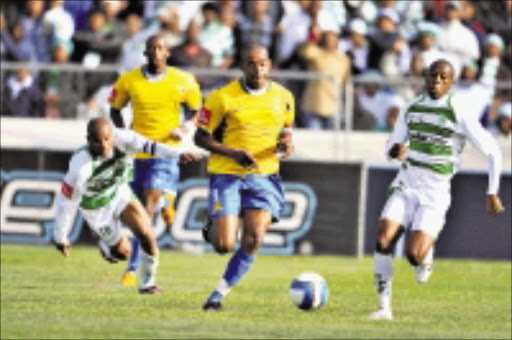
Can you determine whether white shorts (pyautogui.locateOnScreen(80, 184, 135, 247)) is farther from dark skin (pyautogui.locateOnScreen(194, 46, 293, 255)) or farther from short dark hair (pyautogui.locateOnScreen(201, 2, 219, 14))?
short dark hair (pyautogui.locateOnScreen(201, 2, 219, 14))

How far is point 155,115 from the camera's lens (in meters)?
14.7

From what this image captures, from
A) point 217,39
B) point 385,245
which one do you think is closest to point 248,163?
point 385,245

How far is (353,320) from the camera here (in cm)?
1196

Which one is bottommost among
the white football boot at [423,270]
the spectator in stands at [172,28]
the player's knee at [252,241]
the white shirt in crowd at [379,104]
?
the white football boot at [423,270]

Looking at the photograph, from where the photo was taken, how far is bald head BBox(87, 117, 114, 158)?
12156 mm

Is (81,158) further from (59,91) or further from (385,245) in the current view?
(59,91)

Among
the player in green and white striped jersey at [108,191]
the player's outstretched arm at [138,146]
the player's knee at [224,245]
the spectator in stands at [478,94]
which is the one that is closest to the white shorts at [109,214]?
the player in green and white striped jersey at [108,191]

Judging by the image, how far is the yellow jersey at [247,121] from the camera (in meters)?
12.5

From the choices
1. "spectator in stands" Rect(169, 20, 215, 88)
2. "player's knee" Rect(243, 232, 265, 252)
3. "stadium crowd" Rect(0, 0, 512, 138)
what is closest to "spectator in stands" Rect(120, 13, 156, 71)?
"stadium crowd" Rect(0, 0, 512, 138)

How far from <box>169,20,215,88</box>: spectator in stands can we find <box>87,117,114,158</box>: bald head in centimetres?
728

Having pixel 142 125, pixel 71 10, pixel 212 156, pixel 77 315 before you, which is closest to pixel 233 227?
pixel 212 156

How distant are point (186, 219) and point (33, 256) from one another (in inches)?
90.5

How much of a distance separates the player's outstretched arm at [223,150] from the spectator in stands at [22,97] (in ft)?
22.5

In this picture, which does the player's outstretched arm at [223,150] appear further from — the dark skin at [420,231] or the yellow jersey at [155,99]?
the yellow jersey at [155,99]
